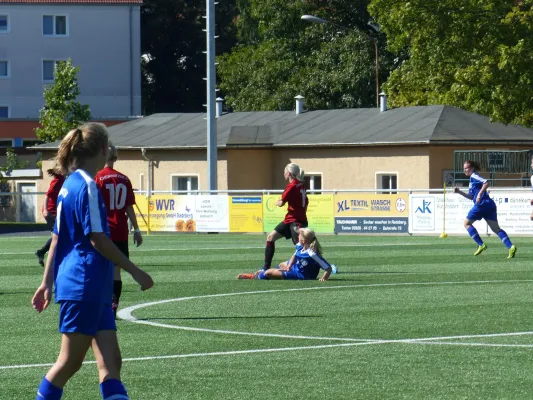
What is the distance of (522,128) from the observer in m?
51.2

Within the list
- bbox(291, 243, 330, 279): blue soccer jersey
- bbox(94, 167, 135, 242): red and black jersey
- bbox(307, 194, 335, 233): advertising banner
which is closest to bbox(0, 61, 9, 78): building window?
bbox(307, 194, 335, 233): advertising banner

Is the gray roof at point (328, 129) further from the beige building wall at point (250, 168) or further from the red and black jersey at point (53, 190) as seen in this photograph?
the red and black jersey at point (53, 190)

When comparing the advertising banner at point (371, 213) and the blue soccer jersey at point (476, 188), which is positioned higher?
the blue soccer jersey at point (476, 188)

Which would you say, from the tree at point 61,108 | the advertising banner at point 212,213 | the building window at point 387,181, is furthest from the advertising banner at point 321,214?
the tree at point 61,108

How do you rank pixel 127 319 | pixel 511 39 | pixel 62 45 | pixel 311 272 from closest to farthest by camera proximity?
1. pixel 127 319
2. pixel 311 272
3. pixel 511 39
4. pixel 62 45

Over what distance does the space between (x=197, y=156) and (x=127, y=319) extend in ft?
131

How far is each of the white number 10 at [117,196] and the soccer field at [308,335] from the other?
1.19 metres

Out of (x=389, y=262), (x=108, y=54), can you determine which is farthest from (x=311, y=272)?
(x=108, y=54)

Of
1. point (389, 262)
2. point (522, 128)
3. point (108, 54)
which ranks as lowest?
point (389, 262)

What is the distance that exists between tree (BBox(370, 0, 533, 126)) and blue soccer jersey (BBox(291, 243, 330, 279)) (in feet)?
76.3

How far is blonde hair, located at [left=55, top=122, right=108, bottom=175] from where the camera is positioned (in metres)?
7.12

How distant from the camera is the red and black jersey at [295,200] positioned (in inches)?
777

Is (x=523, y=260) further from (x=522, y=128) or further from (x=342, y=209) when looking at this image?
(x=522, y=128)

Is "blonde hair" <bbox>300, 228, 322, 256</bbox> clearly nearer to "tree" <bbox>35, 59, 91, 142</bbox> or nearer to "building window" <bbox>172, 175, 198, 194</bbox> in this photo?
"building window" <bbox>172, 175, 198, 194</bbox>
